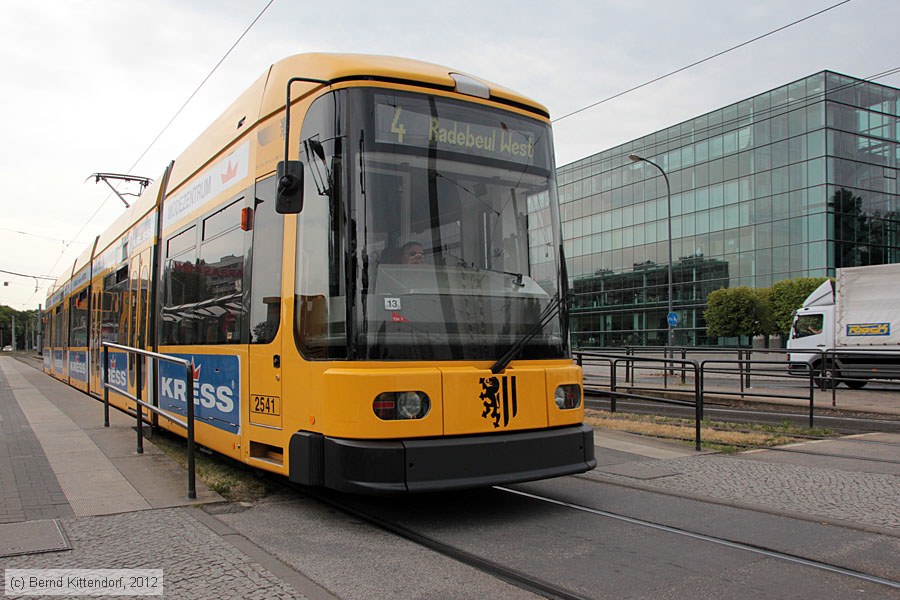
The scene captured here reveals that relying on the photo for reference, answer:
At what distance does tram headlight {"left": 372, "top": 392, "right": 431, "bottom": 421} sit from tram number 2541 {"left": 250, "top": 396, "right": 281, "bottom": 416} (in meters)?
1.10

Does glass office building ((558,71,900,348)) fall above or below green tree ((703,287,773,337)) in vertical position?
above

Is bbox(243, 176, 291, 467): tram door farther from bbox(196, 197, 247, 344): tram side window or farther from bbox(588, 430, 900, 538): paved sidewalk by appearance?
bbox(588, 430, 900, 538): paved sidewalk


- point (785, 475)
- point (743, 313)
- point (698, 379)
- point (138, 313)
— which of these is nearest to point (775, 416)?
point (698, 379)

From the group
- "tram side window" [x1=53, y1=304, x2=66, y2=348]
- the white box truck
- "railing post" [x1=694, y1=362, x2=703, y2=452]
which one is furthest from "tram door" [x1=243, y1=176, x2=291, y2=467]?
the white box truck

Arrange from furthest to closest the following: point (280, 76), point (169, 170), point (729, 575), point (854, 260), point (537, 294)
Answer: point (854, 260) < point (169, 170) < point (280, 76) < point (537, 294) < point (729, 575)

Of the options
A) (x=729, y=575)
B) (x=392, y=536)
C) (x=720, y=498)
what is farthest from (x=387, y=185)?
(x=720, y=498)

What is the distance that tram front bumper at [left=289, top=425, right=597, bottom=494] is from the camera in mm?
4781

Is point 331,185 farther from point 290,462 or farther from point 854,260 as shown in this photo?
point 854,260

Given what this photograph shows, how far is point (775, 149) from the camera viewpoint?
42531mm

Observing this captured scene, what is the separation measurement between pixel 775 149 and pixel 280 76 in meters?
42.2

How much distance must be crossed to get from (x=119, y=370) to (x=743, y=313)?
118ft

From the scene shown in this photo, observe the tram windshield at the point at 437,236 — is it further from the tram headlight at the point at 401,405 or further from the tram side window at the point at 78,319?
the tram side window at the point at 78,319

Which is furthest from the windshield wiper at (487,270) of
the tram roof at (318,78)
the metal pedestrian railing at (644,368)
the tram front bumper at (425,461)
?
the metal pedestrian railing at (644,368)

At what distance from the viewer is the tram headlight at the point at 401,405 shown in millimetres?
4840
